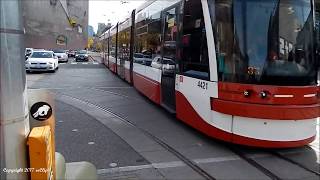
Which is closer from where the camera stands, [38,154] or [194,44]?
[38,154]

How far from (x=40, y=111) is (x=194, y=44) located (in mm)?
4763

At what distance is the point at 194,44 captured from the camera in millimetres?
6855

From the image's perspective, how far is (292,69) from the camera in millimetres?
5938

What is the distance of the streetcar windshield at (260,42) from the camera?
19.2 ft

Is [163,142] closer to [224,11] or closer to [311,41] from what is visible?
[224,11]

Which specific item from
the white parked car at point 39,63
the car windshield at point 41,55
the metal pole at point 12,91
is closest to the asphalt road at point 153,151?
the metal pole at point 12,91

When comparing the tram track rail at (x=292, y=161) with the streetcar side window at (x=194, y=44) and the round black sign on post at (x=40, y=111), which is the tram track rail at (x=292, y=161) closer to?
the streetcar side window at (x=194, y=44)

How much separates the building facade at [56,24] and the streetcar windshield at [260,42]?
54.6m

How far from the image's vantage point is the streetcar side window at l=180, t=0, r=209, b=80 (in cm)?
643

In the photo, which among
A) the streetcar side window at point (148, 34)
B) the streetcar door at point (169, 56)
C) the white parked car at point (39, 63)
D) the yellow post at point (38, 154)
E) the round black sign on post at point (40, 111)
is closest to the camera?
the yellow post at point (38, 154)

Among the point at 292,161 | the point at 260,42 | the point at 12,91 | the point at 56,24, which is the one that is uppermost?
the point at 56,24

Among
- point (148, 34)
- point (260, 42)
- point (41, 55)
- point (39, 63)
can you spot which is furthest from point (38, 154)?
point (41, 55)

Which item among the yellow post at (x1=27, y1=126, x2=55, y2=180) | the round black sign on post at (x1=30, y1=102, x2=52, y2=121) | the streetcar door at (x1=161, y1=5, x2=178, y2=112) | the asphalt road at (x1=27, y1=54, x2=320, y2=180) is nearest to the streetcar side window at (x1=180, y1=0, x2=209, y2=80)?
the streetcar door at (x1=161, y1=5, x2=178, y2=112)

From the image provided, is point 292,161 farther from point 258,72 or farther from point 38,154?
point 38,154
